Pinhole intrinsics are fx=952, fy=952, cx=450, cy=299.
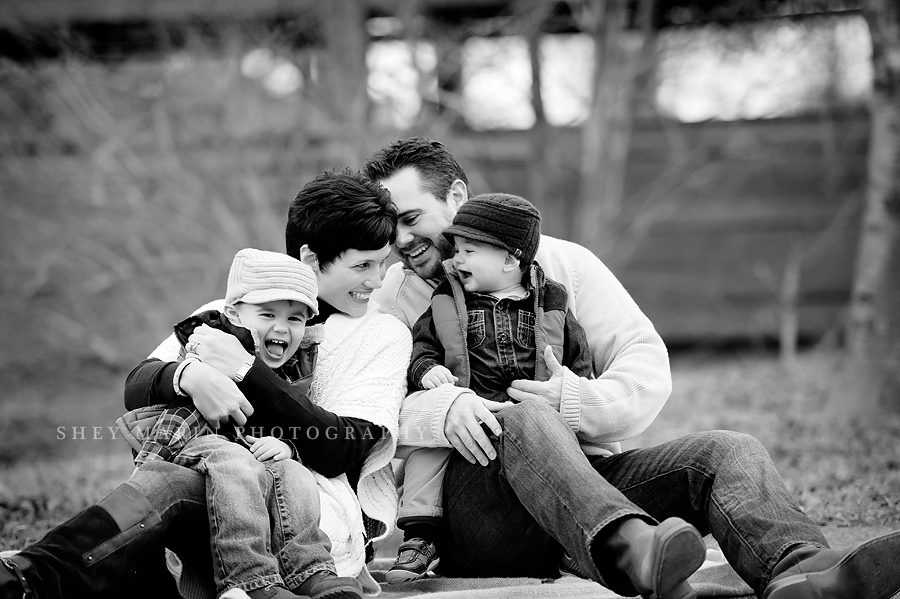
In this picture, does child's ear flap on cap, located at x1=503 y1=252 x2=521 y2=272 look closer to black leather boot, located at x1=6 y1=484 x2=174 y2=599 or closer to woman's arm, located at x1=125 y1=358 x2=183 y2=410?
woman's arm, located at x1=125 y1=358 x2=183 y2=410

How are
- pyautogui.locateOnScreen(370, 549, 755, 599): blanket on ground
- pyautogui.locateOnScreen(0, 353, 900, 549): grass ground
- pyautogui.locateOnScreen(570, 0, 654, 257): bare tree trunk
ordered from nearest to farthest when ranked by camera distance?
pyautogui.locateOnScreen(370, 549, 755, 599): blanket on ground < pyautogui.locateOnScreen(0, 353, 900, 549): grass ground < pyautogui.locateOnScreen(570, 0, 654, 257): bare tree trunk

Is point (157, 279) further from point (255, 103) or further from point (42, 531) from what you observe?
point (42, 531)

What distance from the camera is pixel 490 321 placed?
2.69 meters

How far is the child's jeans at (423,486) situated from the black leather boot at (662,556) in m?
0.63

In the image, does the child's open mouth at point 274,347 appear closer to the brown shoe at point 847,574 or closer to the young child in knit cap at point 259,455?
the young child in knit cap at point 259,455

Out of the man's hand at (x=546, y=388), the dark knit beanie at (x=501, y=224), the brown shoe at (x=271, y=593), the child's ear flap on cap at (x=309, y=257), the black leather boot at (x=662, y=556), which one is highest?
the dark knit beanie at (x=501, y=224)

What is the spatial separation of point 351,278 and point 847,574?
1.42 metres

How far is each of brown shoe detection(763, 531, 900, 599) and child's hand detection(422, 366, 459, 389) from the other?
3.10ft

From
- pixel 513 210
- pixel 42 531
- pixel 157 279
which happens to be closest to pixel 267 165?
pixel 157 279

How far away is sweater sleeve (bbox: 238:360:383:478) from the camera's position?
7.47 feet

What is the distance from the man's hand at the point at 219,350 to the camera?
226cm

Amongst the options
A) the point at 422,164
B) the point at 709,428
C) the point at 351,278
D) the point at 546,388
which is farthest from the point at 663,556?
the point at 709,428

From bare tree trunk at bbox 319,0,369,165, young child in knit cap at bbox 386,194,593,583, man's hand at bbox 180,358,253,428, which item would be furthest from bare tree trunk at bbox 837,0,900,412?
man's hand at bbox 180,358,253,428

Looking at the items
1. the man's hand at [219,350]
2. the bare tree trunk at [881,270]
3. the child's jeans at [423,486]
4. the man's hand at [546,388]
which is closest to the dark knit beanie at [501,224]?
the man's hand at [546,388]
